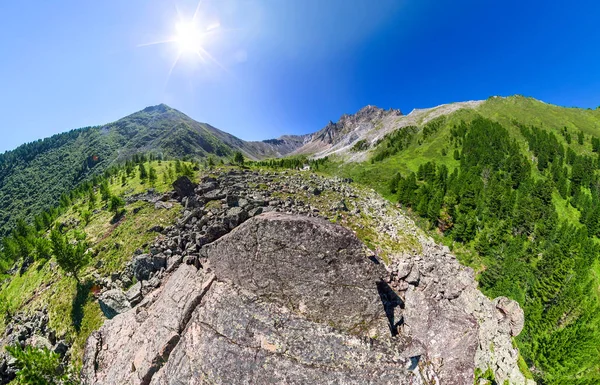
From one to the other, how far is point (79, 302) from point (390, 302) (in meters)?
40.5

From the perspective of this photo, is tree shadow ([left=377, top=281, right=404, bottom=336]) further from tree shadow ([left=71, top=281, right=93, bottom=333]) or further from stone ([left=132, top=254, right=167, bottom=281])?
tree shadow ([left=71, top=281, right=93, bottom=333])

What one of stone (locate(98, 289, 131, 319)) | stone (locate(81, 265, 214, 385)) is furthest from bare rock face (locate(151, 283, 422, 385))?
stone (locate(98, 289, 131, 319))

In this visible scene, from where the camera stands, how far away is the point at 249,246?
19656 mm

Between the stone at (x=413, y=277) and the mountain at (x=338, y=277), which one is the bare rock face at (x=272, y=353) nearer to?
the mountain at (x=338, y=277)

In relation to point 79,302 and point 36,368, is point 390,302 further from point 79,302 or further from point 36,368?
point 79,302

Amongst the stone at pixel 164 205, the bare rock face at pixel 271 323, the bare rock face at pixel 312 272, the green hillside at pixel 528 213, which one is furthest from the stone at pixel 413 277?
the stone at pixel 164 205

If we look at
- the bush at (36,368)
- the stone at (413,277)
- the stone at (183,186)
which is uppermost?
the stone at (183,186)

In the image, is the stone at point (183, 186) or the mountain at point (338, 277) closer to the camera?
the mountain at point (338, 277)

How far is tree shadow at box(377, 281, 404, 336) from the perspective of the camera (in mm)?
19359

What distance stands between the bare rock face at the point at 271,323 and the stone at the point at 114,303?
344cm

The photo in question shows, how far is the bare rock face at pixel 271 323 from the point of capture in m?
15.1

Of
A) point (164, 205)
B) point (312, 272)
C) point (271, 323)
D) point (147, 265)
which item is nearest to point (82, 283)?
point (147, 265)

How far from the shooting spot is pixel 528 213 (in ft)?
220

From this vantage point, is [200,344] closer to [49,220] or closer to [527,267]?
[527,267]
